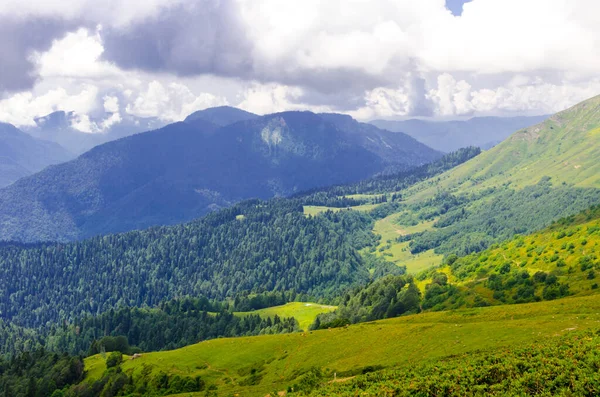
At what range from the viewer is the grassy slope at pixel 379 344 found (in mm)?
77312

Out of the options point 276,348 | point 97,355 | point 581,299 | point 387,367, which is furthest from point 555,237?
point 97,355

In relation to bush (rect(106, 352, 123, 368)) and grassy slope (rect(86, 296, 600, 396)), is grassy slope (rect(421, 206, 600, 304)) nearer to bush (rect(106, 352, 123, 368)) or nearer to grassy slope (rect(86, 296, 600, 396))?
grassy slope (rect(86, 296, 600, 396))

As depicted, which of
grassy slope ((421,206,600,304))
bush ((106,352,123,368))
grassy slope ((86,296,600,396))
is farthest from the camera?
bush ((106,352,123,368))

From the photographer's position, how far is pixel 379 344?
94.1 m

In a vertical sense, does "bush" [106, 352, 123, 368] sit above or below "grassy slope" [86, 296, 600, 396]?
below

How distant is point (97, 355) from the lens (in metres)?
182

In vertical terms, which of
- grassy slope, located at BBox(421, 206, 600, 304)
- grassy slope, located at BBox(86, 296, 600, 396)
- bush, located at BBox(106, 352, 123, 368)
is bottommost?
bush, located at BBox(106, 352, 123, 368)

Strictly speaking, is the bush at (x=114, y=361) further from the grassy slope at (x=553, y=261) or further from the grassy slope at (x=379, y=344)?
the grassy slope at (x=553, y=261)

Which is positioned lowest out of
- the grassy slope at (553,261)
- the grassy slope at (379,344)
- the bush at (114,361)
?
the bush at (114,361)

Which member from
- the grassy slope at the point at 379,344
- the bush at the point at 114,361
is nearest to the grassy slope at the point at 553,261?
the grassy slope at the point at 379,344

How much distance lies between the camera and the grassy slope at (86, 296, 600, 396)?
3044 inches

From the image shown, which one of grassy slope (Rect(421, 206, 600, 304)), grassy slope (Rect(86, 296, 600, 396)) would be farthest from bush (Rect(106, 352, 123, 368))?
grassy slope (Rect(421, 206, 600, 304))

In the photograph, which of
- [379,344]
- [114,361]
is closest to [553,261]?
[379,344]

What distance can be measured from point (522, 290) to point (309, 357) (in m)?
70.8
